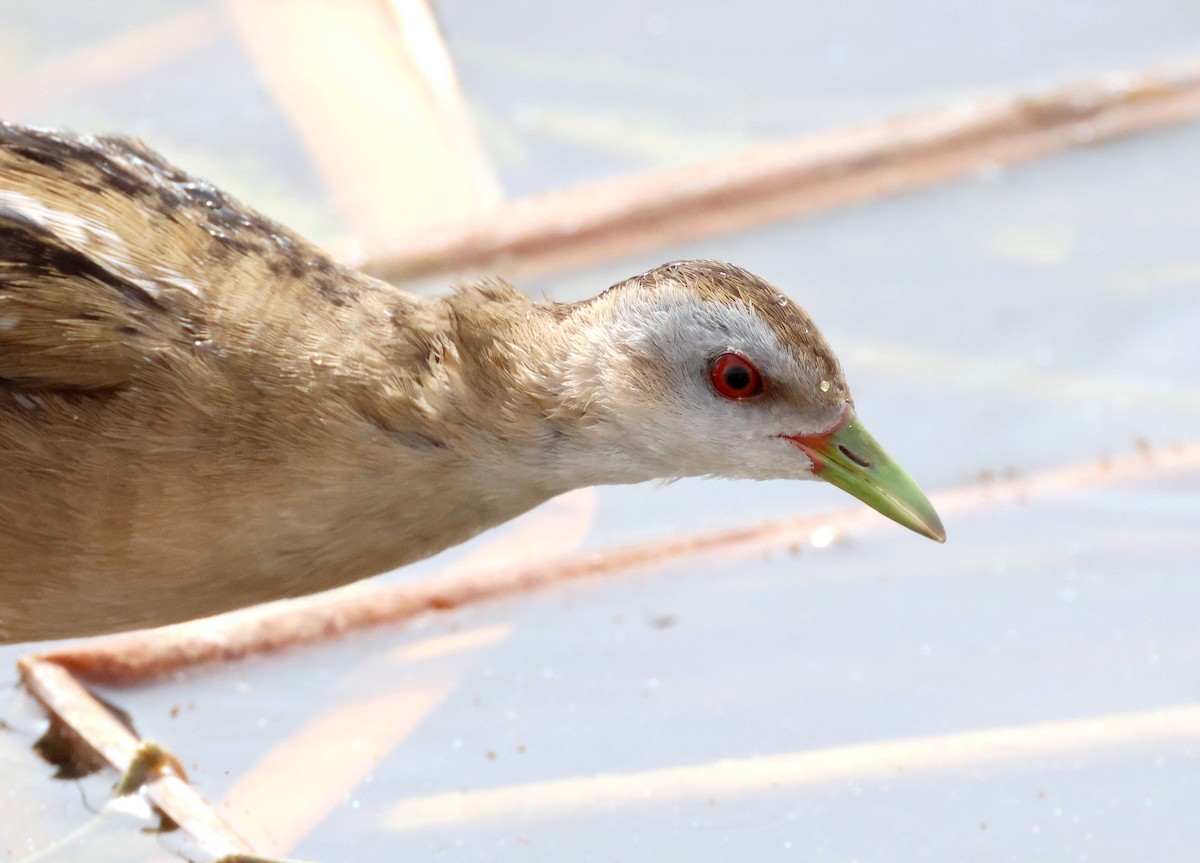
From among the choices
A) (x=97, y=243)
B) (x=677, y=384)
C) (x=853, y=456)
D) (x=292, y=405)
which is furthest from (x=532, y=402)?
(x=97, y=243)

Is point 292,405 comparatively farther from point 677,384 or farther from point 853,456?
point 853,456

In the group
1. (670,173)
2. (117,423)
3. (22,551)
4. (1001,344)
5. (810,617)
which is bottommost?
(22,551)

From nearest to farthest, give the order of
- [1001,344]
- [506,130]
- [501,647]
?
[501,647], [1001,344], [506,130]

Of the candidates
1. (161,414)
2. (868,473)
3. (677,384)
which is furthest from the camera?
(868,473)

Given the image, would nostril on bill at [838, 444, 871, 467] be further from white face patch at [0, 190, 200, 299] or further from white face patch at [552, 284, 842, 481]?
white face patch at [0, 190, 200, 299]

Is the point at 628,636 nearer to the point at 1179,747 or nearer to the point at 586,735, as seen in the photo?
the point at 586,735

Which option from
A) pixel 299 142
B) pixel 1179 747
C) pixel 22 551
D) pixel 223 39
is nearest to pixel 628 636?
pixel 1179 747

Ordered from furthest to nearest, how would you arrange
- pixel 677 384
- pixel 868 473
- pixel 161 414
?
pixel 868 473 < pixel 677 384 < pixel 161 414
